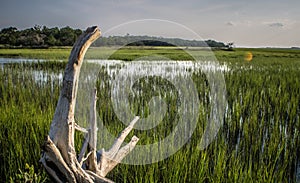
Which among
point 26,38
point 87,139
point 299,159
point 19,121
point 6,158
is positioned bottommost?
point 299,159

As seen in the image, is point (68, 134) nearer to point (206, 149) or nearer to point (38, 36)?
point (206, 149)

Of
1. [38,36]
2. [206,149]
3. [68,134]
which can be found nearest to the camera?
[68,134]

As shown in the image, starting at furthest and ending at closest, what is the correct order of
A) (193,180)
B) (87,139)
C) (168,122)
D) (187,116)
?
1. (187,116)
2. (168,122)
3. (193,180)
4. (87,139)

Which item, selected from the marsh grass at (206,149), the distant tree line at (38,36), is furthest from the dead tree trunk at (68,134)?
the distant tree line at (38,36)

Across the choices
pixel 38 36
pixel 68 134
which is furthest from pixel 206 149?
pixel 38 36

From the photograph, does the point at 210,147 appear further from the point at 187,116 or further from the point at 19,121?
the point at 19,121

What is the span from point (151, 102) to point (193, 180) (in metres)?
2.99

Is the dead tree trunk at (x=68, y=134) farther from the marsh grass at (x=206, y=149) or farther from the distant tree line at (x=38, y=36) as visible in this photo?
the distant tree line at (x=38, y=36)

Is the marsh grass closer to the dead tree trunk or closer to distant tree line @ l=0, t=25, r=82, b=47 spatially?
the dead tree trunk

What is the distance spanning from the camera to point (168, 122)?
395cm

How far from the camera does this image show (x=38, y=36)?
37406mm

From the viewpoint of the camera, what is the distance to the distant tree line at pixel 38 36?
37.0 m

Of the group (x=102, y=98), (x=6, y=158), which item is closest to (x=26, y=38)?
(x=102, y=98)

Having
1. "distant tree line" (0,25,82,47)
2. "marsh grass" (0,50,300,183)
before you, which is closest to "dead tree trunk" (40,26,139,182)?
"marsh grass" (0,50,300,183)
